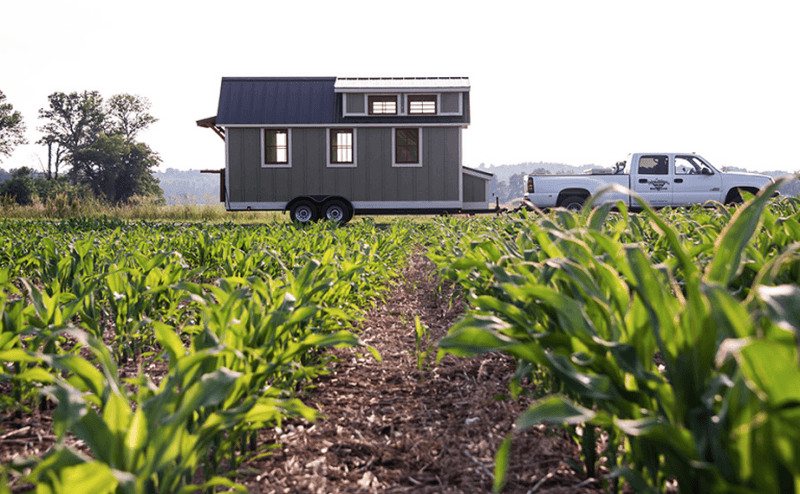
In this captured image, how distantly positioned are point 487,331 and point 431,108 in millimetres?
17272

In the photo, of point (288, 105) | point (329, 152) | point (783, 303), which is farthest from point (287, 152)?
point (783, 303)

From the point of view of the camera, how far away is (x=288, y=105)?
17797 mm

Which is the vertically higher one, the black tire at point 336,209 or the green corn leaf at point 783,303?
the black tire at point 336,209

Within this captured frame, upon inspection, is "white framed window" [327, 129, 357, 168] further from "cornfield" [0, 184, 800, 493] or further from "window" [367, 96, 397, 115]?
"cornfield" [0, 184, 800, 493]

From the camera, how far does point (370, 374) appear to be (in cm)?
306

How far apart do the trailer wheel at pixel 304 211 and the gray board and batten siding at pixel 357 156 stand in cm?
35

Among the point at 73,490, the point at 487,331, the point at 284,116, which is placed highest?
the point at 284,116

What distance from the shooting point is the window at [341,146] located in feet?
56.9

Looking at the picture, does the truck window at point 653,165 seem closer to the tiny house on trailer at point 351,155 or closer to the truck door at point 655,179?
the truck door at point 655,179

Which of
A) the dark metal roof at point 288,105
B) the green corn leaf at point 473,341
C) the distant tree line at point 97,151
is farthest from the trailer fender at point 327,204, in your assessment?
the distant tree line at point 97,151

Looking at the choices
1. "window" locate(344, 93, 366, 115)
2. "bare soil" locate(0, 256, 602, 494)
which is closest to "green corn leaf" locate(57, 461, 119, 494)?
"bare soil" locate(0, 256, 602, 494)

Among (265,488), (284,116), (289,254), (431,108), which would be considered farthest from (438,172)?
(265,488)

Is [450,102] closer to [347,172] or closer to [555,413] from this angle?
[347,172]

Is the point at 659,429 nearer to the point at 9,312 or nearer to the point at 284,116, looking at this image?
the point at 9,312
